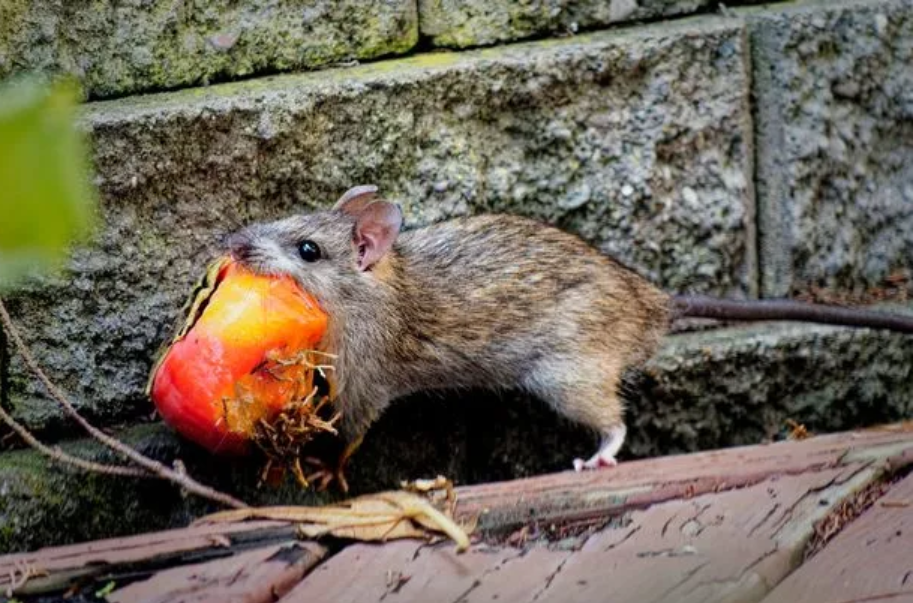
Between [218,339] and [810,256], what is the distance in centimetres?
187

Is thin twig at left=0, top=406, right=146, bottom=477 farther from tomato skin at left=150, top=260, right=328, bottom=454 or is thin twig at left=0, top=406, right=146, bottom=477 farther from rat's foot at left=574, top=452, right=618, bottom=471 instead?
rat's foot at left=574, top=452, right=618, bottom=471

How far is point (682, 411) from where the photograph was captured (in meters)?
3.68

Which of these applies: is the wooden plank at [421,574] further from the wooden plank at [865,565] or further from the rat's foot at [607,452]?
the rat's foot at [607,452]

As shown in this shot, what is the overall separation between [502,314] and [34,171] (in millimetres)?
3175

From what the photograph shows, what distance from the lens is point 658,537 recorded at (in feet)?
7.58

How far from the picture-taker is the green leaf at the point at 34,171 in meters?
0.29

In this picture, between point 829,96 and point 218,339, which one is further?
point 829,96

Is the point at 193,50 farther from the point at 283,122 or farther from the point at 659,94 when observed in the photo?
the point at 659,94

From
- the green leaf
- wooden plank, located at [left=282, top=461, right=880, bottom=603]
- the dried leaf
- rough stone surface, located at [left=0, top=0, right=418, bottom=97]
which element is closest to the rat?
rough stone surface, located at [left=0, top=0, right=418, bottom=97]

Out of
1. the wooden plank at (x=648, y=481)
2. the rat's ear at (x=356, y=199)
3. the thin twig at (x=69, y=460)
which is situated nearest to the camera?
the wooden plank at (x=648, y=481)

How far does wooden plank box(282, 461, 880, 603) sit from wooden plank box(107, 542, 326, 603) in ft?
0.12

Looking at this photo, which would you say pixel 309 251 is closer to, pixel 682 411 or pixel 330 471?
pixel 330 471

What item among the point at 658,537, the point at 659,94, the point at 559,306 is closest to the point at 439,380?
the point at 559,306

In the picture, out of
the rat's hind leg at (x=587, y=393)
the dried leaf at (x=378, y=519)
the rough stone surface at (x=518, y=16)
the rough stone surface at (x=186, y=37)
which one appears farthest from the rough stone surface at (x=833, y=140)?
the dried leaf at (x=378, y=519)
